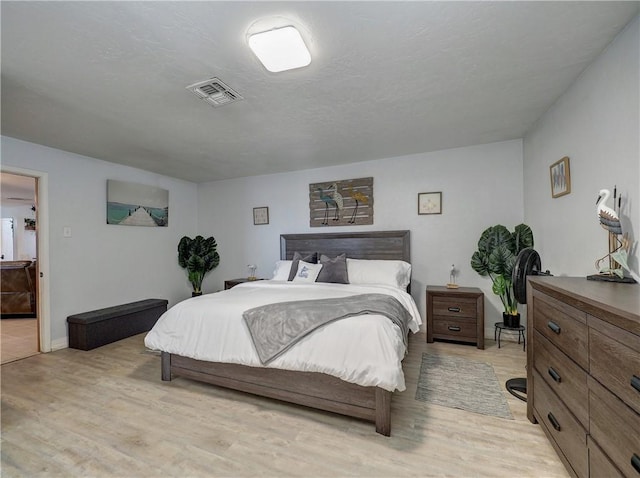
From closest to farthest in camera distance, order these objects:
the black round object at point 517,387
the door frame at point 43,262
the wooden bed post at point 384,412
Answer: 1. the wooden bed post at point 384,412
2. the black round object at point 517,387
3. the door frame at point 43,262

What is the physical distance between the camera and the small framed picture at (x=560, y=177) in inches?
89.4

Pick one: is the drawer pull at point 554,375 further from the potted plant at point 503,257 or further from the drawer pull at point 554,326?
the potted plant at point 503,257

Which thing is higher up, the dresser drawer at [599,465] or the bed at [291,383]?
the dresser drawer at [599,465]

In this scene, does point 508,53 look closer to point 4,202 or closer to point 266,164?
point 266,164

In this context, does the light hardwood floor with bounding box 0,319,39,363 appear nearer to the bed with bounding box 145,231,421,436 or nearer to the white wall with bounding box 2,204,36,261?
the bed with bounding box 145,231,421,436

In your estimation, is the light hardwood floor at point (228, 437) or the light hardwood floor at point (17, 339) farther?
the light hardwood floor at point (17, 339)

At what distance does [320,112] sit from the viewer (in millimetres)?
2598

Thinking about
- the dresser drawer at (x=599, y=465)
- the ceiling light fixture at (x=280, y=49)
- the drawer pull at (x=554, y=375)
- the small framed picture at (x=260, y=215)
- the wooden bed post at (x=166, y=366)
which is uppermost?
the ceiling light fixture at (x=280, y=49)

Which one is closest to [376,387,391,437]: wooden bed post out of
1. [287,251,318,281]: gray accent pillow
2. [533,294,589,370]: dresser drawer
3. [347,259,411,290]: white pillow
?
[533,294,589,370]: dresser drawer

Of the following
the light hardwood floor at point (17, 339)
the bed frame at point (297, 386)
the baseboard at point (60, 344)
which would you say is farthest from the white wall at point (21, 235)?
the bed frame at point (297, 386)

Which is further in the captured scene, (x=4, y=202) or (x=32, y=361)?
(x=4, y=202)

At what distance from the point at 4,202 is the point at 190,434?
9444 mm

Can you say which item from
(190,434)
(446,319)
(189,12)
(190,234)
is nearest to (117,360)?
(190,434)

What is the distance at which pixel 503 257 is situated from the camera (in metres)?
3.21
